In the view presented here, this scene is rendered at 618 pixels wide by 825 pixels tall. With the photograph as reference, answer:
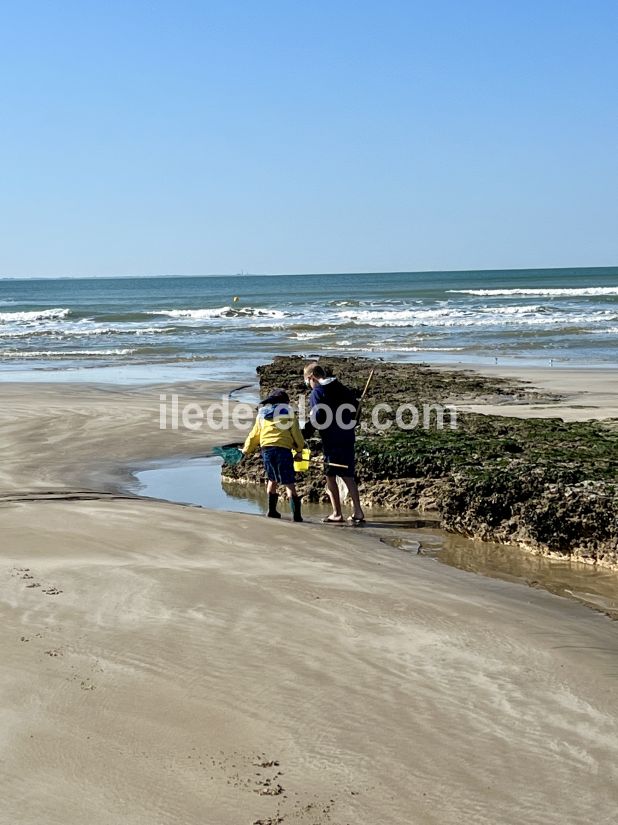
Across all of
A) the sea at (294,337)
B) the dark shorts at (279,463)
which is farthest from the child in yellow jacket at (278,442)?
the sea at (294,337)

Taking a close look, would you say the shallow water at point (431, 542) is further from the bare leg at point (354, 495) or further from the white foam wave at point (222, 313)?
the white foam wave at point (222, 313)

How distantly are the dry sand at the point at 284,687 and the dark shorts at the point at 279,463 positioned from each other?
1.38 meters

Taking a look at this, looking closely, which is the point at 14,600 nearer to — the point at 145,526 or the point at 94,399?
the point at 145,526

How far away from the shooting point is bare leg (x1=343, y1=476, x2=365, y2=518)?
29.1 ft

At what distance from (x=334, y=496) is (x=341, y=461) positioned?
12.9 inches

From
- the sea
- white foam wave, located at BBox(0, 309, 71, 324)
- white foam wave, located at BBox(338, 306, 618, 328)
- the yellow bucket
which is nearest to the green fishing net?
the yellow bucket

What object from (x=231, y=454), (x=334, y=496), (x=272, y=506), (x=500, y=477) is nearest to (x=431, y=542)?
(x=500, y=477)

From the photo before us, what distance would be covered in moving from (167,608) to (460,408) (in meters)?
9.62

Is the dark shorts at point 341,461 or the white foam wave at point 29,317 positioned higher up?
the white foam wave at point 29,317

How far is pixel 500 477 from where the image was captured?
833cm

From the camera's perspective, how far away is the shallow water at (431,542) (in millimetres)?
7012

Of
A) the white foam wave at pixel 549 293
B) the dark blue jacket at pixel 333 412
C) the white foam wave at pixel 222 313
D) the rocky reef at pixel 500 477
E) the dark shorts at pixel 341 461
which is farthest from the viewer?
the white foam wave at pixel 549 293

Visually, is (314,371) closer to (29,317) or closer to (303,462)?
(303,462)

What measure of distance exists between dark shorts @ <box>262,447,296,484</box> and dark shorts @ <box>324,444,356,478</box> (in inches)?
13.3
